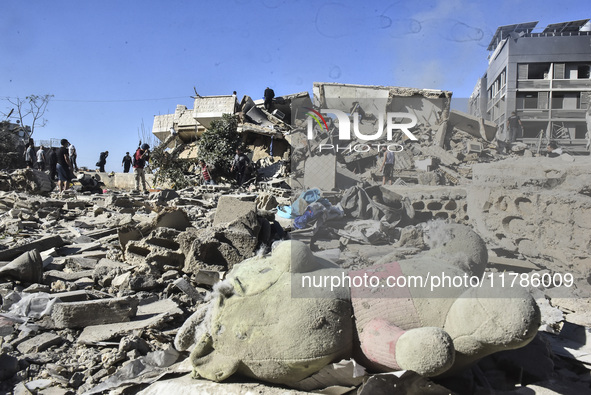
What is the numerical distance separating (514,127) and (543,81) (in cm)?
48

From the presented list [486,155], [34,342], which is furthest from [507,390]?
[34,342]

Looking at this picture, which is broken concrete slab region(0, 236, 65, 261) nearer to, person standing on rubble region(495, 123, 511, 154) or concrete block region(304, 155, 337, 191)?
concrete block region(304, 155, 337, 191)

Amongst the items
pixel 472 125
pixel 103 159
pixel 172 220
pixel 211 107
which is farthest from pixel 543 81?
pixel 103 159

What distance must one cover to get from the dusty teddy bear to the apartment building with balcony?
1125 mm

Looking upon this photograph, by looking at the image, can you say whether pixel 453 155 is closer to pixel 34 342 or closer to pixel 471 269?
pixel 471 269

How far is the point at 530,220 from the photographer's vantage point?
3203 millimetres

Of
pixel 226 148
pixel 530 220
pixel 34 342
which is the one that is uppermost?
pixel 226 148

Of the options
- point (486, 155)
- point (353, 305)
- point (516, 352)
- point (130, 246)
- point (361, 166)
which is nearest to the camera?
point (353, 305)

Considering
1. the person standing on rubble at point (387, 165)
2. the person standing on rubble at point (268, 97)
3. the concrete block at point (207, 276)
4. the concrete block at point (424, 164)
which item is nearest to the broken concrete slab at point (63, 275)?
the concrete block at point (207, 276)

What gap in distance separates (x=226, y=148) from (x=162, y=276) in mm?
12078

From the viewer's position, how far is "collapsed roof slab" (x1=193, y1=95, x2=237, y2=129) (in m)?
19.4

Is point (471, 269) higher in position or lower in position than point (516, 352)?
higher

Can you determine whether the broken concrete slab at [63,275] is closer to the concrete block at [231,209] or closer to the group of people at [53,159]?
the concrete block at [231,209]

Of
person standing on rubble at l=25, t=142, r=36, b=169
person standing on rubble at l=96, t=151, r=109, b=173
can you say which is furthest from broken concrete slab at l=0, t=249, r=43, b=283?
person standing on rubble at l=96, t=151, r=109, b=173
